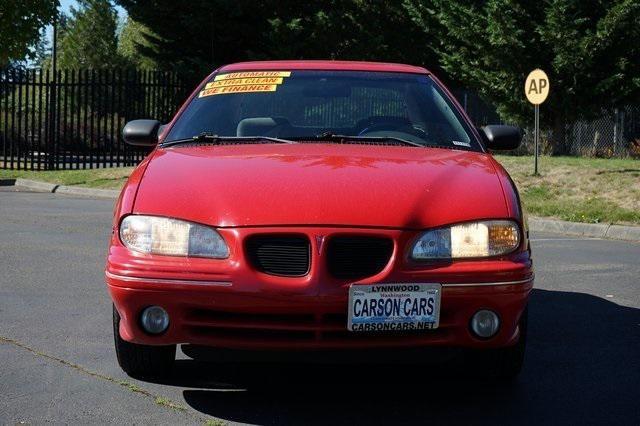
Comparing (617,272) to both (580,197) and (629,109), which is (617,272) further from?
(629,109)

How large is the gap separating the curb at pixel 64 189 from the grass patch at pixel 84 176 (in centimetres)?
25

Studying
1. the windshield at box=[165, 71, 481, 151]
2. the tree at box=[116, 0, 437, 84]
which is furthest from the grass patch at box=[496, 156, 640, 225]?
the tree at box=[116, 0, 437, 84]

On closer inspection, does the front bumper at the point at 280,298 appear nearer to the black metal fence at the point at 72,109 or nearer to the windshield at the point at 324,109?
the windshield at the point at 324,109

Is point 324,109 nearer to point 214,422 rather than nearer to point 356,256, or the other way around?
point 356,256

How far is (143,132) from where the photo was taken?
19.5ft

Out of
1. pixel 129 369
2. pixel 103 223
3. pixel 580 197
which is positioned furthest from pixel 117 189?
pixel 129 369

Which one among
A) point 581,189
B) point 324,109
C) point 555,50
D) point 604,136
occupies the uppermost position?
point 555,50

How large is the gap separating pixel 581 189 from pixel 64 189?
30.0 ft

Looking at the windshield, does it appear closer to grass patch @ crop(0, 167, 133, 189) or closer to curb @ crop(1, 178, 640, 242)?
curb @ crop(1, 178, 640, 242)

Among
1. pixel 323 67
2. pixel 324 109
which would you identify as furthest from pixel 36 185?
pixel 324 109

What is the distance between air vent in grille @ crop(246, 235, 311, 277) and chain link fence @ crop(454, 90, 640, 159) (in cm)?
2591

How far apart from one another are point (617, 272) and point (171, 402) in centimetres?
563

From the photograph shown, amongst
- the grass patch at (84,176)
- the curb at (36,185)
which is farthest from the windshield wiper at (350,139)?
the curb at (36,185)

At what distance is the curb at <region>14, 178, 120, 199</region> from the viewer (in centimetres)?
1842
